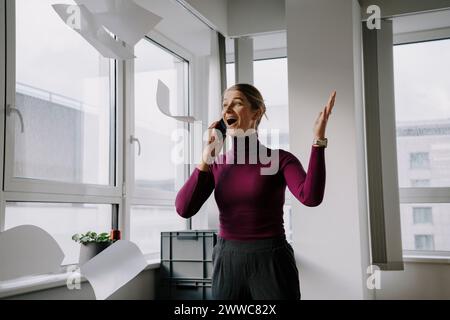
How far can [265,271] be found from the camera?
1.23m

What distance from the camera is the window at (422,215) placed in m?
3.30

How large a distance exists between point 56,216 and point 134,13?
1330 millimetres

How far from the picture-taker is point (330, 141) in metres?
2.80

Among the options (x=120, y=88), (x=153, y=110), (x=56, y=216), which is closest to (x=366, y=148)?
(x=153, y=110)

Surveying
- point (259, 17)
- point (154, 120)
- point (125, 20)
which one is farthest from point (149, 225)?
point (125, 20)

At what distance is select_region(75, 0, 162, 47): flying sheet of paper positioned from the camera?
3.98 ft

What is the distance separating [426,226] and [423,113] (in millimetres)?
784

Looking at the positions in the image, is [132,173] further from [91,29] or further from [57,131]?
[91,29]

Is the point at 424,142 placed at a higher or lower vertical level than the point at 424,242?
higher

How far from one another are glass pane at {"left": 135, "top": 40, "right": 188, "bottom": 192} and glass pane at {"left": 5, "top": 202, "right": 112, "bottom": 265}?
46 centimetres

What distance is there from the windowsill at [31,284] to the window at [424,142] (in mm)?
2279

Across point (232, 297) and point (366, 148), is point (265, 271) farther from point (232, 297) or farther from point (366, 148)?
point (366, 148)

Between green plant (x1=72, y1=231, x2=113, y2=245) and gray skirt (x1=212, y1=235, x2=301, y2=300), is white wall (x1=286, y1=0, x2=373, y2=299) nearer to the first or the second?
green plant (x1=72, y1=231, x2=113, y2=245)

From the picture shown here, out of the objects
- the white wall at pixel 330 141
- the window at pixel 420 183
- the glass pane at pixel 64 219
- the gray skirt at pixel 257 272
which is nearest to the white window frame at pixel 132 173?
the glass pane at pixel 64 219
